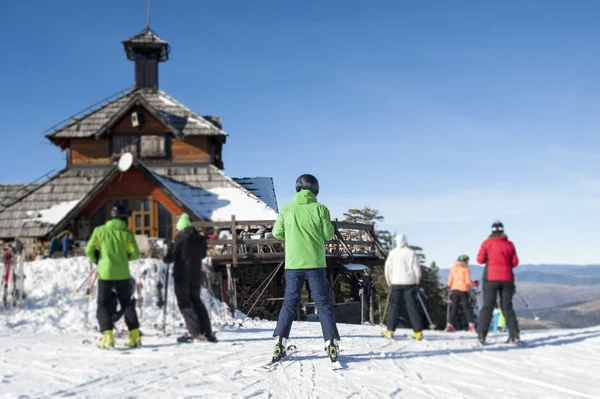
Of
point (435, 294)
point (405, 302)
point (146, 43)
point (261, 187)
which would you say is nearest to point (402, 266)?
point (405, 302)

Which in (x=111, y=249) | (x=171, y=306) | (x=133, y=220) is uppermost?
(x=133, y=220)

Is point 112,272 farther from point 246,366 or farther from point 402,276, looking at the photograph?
point 402,276

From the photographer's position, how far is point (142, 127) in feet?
77.7

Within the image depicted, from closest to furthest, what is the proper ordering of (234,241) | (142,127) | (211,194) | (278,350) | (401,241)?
(278,350), (401,241), (234,241), (211,194), (142,127)

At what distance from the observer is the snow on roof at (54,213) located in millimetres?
18766

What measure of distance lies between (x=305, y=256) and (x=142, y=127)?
19.5 meters

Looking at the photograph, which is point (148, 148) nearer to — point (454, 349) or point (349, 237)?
point (349, 237)

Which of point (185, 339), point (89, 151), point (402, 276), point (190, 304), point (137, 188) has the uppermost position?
point (89, 151)

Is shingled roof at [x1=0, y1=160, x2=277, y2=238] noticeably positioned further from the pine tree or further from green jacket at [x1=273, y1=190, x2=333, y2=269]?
the pine tree

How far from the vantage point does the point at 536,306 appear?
1011 cm

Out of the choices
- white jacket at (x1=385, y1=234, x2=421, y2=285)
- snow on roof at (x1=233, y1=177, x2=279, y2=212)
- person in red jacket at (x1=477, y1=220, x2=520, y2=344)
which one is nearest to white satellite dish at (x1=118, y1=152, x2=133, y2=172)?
snow on roof at (x1=233, y1=177, x2=279, y2=212)

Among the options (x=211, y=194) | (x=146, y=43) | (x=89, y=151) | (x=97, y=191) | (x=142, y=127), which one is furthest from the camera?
(x=146, y=43)

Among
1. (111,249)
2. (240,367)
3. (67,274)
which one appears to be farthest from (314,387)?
(67,274)

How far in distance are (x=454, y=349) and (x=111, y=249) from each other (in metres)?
4.73
